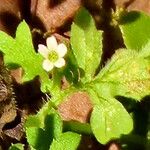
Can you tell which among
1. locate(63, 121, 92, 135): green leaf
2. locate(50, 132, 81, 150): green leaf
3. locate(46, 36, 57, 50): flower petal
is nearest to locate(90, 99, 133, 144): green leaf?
locate(50, 132, 81, 150): green leaf

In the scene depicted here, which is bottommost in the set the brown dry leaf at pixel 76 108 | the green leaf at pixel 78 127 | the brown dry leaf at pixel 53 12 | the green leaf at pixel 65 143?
the green leaf at pixel 65 143

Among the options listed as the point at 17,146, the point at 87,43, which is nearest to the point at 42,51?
the point at 87,43

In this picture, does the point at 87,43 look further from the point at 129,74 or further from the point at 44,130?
the point at 44,130

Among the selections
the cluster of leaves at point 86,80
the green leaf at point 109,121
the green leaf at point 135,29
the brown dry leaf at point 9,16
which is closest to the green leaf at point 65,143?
the cluster of leaves at point 86,80

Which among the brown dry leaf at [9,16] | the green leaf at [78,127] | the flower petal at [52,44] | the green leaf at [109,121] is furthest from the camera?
the brown dry leaf at [9,16]

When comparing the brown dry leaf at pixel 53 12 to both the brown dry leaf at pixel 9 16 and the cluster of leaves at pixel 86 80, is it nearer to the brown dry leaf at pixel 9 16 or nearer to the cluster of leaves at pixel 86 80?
the brown dry leaf at pixel 9 16

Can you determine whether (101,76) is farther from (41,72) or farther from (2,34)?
(2,34)

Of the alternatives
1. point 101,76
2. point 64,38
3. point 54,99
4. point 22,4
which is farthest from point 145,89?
point 22,4

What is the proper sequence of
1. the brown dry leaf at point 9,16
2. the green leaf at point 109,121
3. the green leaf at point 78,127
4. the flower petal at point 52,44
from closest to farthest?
1. the green leaf at point 109,121
2. the flower petal at point 52,44
3. the green leaf at point 78,127
4. the brown dry leaf at point 9,16
